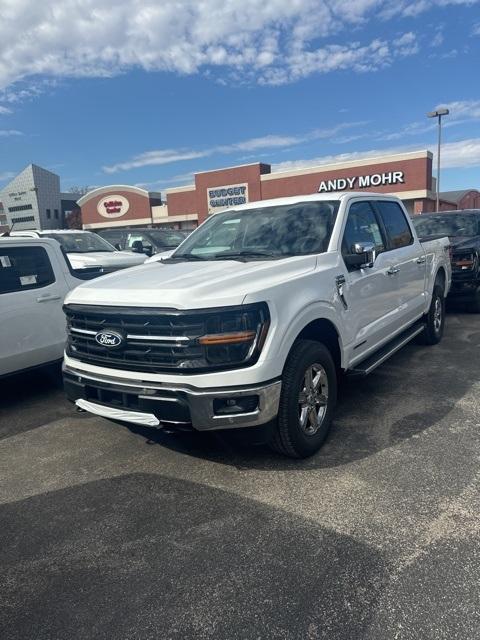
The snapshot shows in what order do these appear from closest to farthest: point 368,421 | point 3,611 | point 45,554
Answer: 1. point 3,611
2. point 45,554
3. point 368,421

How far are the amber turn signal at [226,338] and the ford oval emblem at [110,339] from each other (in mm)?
629

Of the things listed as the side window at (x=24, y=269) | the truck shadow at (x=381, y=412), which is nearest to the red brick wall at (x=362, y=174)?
the truck shadow at (x=381, y=412)

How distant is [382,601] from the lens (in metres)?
2.24

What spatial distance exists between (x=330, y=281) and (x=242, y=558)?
2111mm

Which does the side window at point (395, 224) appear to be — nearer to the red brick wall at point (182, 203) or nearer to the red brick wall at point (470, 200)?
the red brick wall at point (182, 203)

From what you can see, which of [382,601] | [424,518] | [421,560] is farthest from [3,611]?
[424,518]

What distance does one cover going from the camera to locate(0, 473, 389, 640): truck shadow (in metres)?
2.17

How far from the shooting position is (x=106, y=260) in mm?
8492

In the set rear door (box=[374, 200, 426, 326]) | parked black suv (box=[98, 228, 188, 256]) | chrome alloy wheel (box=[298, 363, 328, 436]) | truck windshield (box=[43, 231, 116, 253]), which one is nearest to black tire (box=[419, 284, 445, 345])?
rear door (box=[374, 200, 426, 326])

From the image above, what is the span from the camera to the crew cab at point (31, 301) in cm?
493

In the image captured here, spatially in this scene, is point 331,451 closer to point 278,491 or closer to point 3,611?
point 278,491

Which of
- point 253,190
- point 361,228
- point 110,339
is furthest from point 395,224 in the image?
point 253,190

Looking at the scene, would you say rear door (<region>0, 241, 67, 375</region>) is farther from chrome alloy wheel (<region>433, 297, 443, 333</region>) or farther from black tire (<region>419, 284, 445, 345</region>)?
chrome alloy wheel (<region>433, 297, 443, 333</region>)

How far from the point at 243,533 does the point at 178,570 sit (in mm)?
437
